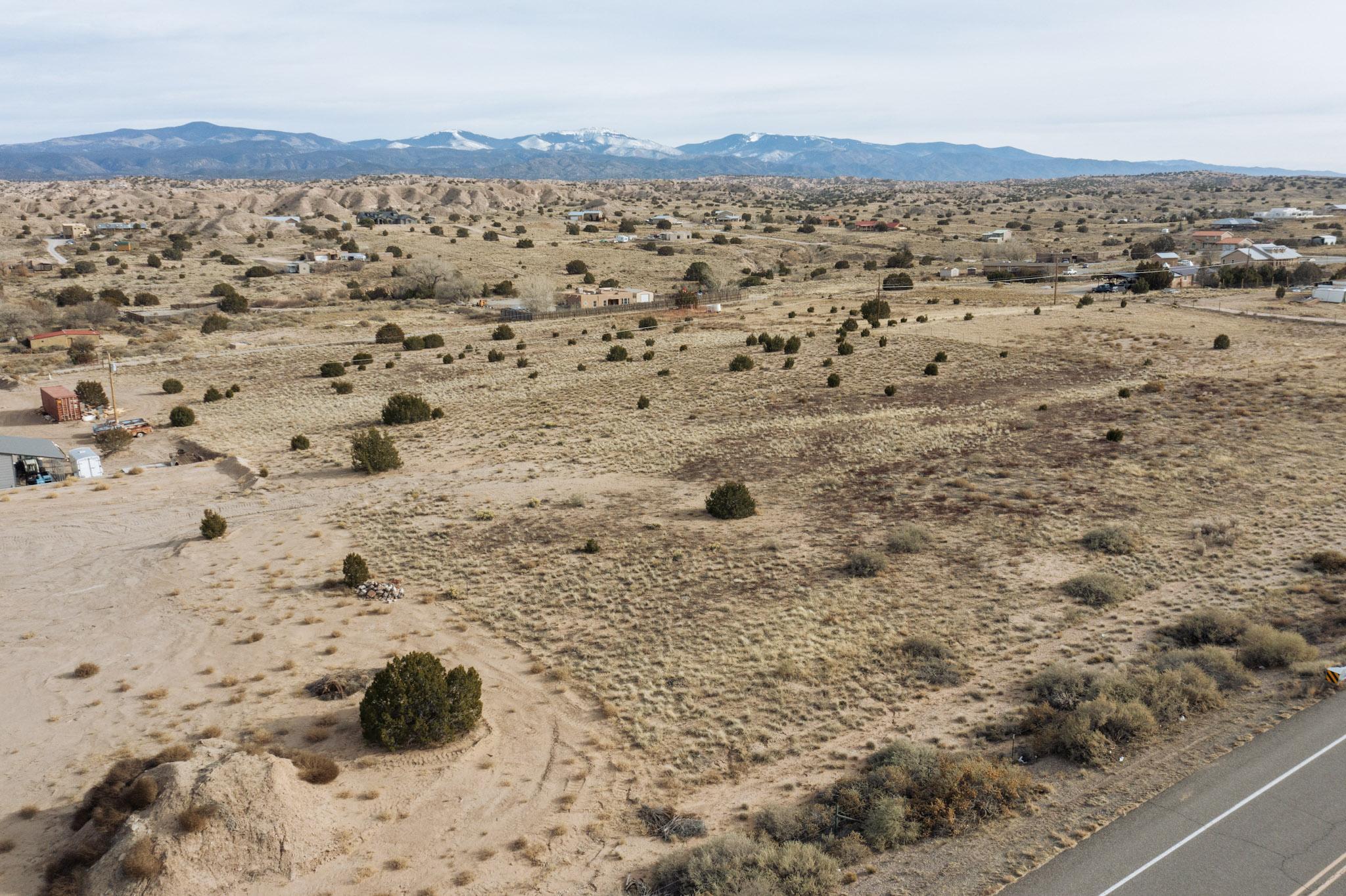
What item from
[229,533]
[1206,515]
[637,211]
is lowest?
[229,533]

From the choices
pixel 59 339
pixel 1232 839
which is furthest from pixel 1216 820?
pixel 59 339

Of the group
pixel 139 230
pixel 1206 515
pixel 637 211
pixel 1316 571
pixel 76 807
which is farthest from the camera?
pixel 637 211

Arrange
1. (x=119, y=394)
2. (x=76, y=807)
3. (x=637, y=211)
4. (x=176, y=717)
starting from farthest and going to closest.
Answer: (x=637, y=211)
(x=119, y=394)
(x=176, y=717)
(x=76, y=807)

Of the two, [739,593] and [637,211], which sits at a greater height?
[637,211]

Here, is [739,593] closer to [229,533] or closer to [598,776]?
[598,776]

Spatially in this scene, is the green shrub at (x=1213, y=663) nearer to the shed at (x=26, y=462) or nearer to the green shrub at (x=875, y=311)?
the shed at (x=26, y=462)

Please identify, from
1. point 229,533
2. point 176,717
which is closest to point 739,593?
point 176,717

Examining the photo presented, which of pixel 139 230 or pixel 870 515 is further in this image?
pixel 139 230

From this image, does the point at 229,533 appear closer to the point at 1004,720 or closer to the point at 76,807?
the point at 76,807
